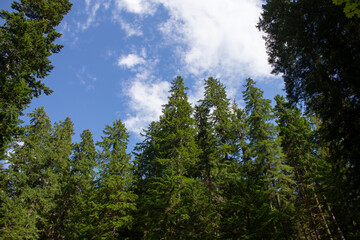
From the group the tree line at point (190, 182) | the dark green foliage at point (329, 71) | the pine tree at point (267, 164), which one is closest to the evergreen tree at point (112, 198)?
the tree line at point (190, 182)

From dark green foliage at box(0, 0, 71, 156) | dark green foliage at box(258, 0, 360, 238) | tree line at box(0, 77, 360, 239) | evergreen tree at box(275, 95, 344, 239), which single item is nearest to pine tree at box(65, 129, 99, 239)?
tree line at box(0, 77, 360, 239)

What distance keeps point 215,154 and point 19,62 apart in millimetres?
16882

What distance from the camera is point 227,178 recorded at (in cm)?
1592

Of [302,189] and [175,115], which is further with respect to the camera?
[302,189]

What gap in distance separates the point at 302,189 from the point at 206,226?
1304 centimetres

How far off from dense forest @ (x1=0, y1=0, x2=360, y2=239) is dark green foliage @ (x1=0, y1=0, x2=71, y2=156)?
0.22ft

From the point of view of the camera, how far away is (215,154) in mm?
18859

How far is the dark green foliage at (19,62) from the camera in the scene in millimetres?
10727

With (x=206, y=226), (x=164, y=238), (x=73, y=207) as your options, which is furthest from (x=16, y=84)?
(x=73, y=207)

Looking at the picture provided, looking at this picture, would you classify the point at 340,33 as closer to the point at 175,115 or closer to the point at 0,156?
the point at 175,115

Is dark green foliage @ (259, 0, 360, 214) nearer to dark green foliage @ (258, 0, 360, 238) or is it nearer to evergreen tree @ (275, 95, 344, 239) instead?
dark green foliage @ (258, 0, 360, 238)

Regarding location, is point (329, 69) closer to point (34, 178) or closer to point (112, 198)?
point (112, 198)

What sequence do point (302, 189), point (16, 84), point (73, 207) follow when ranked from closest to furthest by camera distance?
point (16, 84)
point (302, 189)
point (73, 207)

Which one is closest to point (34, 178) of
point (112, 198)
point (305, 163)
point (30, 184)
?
point (30, 184)
